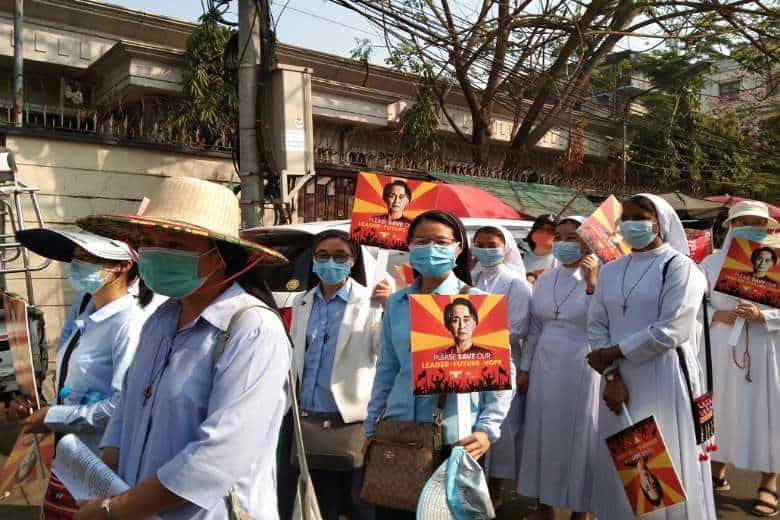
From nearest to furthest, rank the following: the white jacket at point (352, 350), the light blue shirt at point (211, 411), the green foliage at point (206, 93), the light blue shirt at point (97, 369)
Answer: the light blue shirt at point (211, 411)
the light blue shirt at point (97, 369)
the white jacket at point (352, 350)
the green foliage at point (206, 93)

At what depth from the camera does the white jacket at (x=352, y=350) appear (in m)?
3.56

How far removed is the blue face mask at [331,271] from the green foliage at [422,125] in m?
8.42

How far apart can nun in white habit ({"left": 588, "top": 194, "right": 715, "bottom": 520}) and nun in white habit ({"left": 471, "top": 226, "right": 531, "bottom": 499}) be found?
66 centimetres

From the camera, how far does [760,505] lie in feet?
15.3

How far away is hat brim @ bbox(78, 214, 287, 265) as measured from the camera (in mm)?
1829

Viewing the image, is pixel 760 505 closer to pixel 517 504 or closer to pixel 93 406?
pixel 517 504

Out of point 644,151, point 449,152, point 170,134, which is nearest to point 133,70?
point 170,134

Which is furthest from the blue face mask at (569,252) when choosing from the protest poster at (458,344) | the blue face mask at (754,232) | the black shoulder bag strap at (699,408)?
the protest poster at (458,344)

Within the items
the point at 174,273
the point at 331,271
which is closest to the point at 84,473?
the point at 174,273

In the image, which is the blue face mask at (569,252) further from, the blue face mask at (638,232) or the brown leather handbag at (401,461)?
the brown leather handbag at (401,461)

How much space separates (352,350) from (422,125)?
8.96m

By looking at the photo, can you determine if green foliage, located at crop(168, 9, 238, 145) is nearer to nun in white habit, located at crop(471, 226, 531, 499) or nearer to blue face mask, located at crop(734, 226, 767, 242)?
nun in white habit, located at crop(471, 226, 531, 499)

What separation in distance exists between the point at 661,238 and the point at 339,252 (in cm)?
183

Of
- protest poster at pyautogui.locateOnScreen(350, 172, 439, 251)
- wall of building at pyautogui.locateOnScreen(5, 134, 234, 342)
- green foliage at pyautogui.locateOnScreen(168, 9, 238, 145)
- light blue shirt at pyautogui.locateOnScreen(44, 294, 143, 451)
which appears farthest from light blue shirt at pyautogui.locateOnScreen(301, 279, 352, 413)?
green foliage at pyautogui.locateOnScreen(168, 9, 238, 145)
